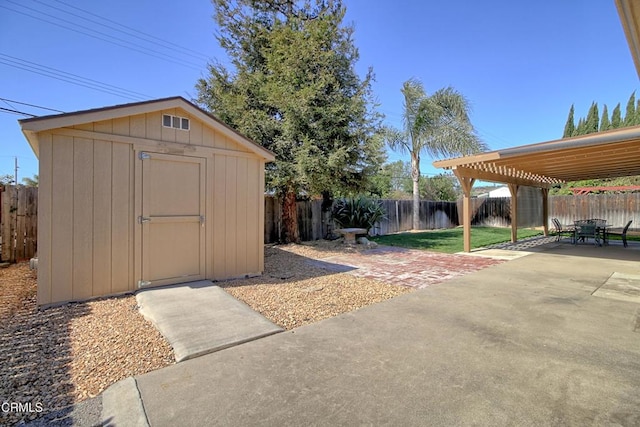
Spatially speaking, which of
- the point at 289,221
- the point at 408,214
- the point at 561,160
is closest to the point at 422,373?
the point at 289,221

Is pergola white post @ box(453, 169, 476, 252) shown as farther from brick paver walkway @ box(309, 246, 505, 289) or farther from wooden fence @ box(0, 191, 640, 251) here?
wooden fence @ box(0, 191, 640, 251)

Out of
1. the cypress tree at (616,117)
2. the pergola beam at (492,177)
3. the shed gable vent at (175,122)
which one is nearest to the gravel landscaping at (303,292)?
the shed gable vent at (175,122)

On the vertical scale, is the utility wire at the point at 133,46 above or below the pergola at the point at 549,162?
above

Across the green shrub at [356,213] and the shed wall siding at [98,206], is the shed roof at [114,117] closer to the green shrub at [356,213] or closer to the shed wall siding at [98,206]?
the shed wall siding at [98,206]

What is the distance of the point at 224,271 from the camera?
5398 mm

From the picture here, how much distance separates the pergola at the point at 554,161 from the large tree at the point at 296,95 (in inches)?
111

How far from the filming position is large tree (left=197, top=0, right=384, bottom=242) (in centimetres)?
836

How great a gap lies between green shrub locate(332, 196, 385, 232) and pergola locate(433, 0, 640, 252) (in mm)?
3308

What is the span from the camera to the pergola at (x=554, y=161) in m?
5.79

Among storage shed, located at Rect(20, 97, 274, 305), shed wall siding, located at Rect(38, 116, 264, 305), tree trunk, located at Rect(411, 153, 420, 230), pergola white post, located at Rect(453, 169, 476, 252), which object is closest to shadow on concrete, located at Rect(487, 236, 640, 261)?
pergola white post, located at Rect(453, 169, 476, 252)

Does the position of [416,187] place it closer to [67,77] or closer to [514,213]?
[514,213]

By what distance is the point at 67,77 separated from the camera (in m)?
10.4

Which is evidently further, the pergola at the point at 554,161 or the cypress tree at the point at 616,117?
the cypress tree at the point at 616,117

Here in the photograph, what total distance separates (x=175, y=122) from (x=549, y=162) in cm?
972
